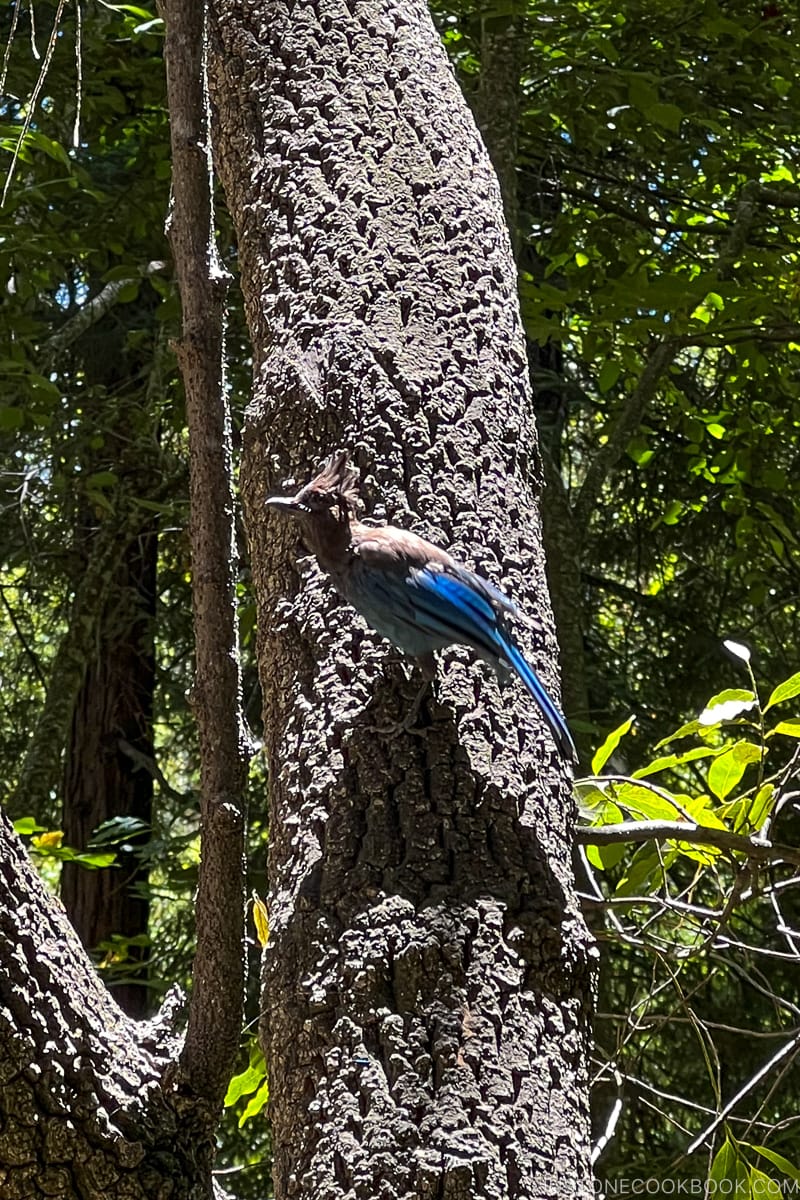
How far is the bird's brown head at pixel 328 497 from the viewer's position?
136 cm

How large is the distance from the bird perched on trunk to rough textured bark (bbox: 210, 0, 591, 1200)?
0.04m

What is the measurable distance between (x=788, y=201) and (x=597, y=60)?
72cm

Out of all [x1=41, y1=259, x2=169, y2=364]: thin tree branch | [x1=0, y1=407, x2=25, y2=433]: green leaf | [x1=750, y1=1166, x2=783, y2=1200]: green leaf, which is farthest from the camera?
[x1=41, y1=259, x2=169, y2=364]: thin tree branch

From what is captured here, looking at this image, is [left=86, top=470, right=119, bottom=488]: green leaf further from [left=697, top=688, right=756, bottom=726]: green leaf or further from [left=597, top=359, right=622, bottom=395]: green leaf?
[left=697, top=688, right=756, bottom=726]: green leaf

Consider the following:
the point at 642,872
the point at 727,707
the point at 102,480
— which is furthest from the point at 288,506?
the point at 102,480

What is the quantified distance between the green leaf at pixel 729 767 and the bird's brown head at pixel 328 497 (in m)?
0.70

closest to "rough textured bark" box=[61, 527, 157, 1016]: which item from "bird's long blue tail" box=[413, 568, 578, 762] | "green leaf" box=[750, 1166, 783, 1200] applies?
"green leaf" box=[750, 1166, 783, 1200]

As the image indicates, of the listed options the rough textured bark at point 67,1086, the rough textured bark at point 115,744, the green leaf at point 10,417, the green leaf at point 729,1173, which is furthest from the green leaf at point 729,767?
the rough textured bark at point 115,744

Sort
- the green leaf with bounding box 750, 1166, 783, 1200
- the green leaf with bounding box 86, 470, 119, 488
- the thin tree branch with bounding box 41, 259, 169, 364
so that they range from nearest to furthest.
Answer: the green leaf with bounding box 750, 1166, 783, 1200, the green leaf with bounding box 86, 470, 119, 488, the thin tree branch with bounding box 41, 259, 169, 364

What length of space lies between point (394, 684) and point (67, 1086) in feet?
1.64

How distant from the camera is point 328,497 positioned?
1370mm

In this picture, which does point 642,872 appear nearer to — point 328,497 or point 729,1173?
point 729,1173

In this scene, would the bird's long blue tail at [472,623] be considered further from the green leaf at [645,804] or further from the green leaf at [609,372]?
the green leaf at [609,372]

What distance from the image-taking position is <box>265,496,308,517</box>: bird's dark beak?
1.37 metres
